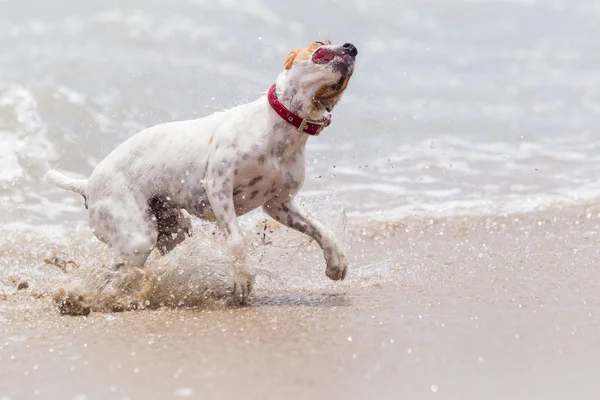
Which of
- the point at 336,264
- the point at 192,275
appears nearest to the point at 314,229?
the point at 336,264

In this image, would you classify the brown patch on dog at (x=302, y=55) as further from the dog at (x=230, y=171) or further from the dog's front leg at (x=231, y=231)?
the dog's front leg at (x=231, y=231)

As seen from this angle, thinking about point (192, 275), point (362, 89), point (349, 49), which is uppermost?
point (349, 49)

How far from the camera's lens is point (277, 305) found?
3.98 metres

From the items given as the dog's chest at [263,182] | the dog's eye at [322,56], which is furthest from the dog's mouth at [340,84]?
the dog's chest at [263,182]

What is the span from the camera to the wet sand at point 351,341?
8.09ft

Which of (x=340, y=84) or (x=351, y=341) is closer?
(x=351, y=341)

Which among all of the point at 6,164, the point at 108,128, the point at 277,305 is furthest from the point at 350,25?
the point at 277,305

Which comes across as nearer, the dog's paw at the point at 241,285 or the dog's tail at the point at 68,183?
the dog's paw at the point at 241,285

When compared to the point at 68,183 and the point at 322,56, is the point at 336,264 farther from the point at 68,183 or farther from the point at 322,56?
the point at 68,183

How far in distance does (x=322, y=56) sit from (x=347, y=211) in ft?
13.6

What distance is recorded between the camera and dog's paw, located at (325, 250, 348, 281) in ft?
14.1

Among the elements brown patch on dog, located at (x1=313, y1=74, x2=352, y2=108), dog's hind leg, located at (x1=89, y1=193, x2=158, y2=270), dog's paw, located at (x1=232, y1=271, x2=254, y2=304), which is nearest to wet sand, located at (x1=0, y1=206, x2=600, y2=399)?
dog's paw, located at (x1=232, y1=271, x2=254, y2=304)

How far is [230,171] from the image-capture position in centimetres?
400

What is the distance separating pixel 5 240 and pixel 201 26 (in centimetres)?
612
